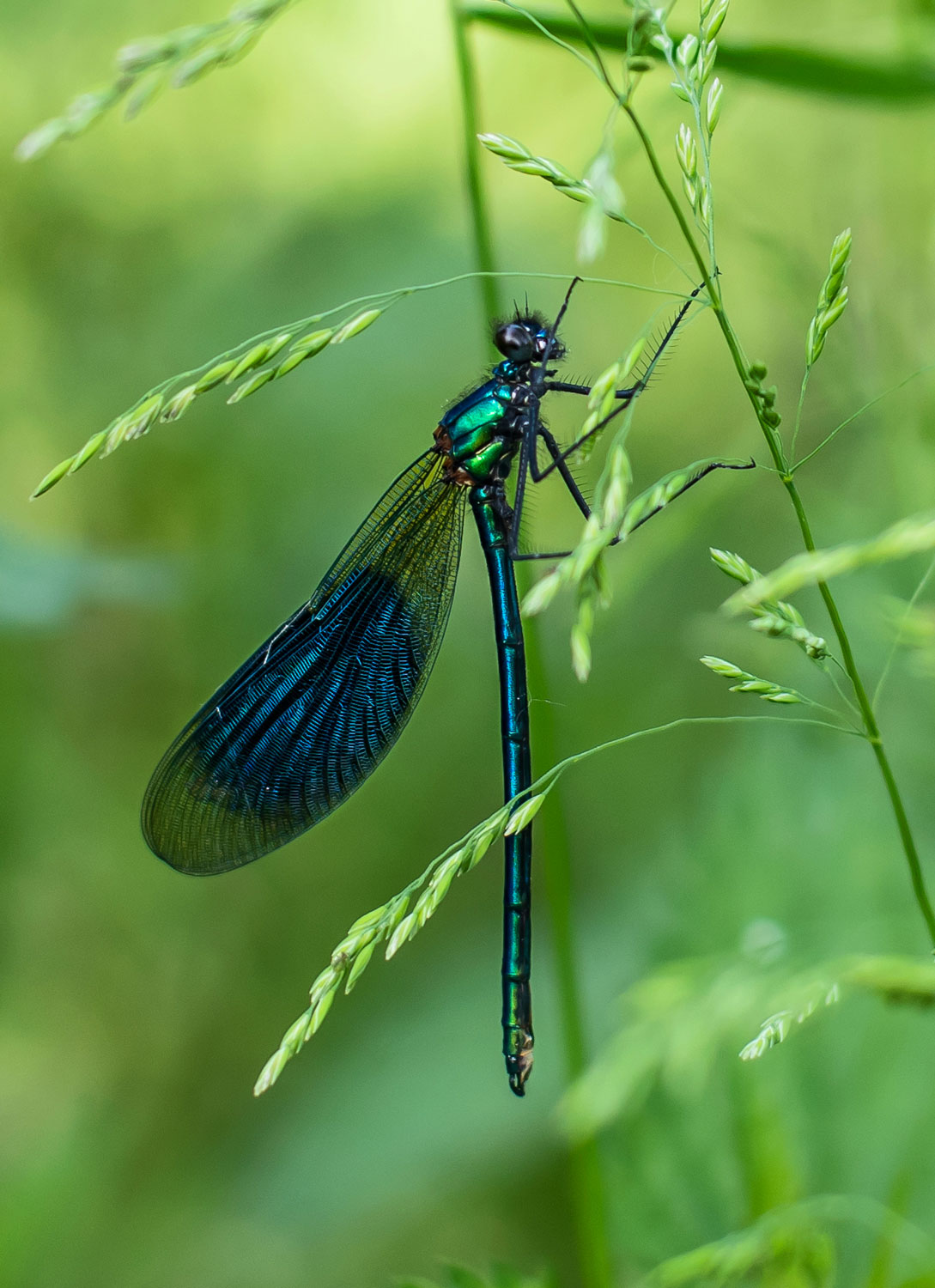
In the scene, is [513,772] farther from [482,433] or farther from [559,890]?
[482,433]

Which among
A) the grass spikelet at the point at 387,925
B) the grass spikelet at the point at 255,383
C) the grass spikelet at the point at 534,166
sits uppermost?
the grass spikelet at the point at 534,166

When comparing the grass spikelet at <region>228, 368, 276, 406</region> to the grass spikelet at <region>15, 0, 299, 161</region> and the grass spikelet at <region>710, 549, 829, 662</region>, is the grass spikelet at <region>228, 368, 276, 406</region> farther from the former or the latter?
the grass spikelet at <region>710, 549, 829, 662</region>

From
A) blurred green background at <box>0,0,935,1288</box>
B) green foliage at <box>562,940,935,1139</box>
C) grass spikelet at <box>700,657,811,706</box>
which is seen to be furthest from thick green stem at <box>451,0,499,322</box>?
green foliage at <box>562,940,935,1139</box>

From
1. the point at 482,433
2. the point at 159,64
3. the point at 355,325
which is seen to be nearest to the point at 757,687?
the point at 355,325

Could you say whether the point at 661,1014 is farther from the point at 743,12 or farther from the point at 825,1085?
the point at 743,12

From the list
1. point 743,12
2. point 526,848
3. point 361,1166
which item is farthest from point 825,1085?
point 743,12

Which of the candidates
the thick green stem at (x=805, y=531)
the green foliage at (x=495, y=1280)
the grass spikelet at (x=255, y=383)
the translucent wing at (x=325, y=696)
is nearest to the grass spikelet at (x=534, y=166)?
the thick green stem at (x=805, y=531)

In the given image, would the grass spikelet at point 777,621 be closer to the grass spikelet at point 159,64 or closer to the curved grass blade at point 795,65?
the grass spikelet at point 159,64
